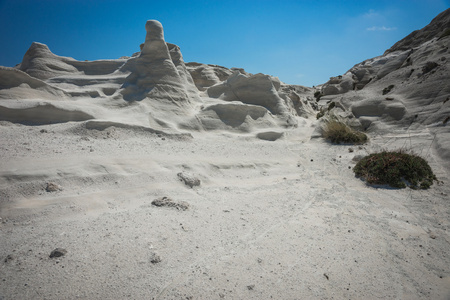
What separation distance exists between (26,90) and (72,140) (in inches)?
126

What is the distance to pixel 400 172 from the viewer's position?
255 inches

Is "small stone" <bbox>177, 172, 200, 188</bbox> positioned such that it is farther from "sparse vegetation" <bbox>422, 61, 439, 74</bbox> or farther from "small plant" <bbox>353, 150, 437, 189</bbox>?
"sparse vegetation" <bbox>422, 61, 439, 74</bbox>

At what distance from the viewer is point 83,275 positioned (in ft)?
8.42

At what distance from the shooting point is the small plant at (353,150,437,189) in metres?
6.26

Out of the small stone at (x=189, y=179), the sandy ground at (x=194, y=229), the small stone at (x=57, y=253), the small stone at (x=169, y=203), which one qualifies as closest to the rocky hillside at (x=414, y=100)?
the sandy ground at (x=194, y=229)

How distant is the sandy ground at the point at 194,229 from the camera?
2654 millimetres

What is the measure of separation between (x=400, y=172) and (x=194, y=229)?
6184mm

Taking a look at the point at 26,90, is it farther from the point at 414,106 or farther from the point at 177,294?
the point at 414,106

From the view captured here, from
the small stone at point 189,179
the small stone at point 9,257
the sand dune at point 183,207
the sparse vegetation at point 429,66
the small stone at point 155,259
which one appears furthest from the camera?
the sparse vegetation at point 429,66

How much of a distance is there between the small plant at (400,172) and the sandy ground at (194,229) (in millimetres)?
335

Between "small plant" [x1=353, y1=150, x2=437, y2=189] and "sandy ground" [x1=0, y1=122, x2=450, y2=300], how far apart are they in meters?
0.34

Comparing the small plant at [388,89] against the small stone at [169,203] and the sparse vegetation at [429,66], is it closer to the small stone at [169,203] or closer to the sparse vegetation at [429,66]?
the sparse vegetation at [429,66]

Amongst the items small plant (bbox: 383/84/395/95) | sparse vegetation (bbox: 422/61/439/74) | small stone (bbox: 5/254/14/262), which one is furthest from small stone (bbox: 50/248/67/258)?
sparse vegetation (bbox: 422/61/439/74)

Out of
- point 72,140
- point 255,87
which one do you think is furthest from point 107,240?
point 255,87
